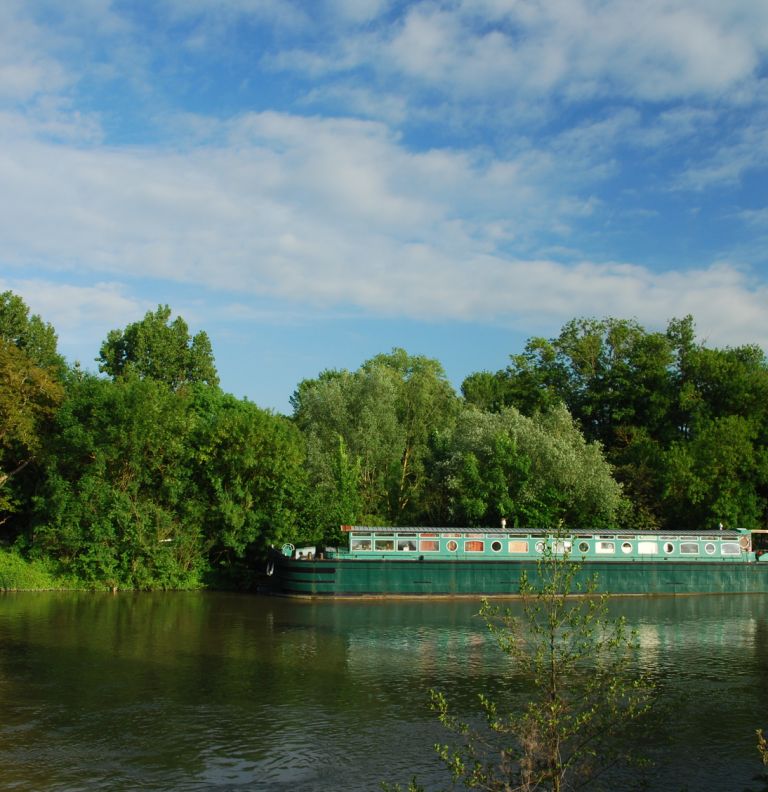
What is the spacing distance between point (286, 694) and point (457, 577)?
78.2ft

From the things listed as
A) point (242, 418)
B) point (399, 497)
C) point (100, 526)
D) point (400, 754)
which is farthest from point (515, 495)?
point (400, 754)

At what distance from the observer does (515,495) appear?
180ft

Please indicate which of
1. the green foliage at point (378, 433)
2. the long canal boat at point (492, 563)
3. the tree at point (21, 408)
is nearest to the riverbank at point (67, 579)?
the long canal boat at point (492, 563)

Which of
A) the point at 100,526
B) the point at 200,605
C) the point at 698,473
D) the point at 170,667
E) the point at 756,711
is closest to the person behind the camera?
the point at 756,711

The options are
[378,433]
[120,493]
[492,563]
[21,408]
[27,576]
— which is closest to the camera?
[492,563]

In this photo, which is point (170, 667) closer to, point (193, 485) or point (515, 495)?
point (193, 485)

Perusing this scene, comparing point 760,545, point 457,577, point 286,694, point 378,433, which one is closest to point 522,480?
point 457,577

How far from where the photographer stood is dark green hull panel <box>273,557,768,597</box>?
149 feet

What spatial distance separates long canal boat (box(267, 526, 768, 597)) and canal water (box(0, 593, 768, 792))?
5480 mm

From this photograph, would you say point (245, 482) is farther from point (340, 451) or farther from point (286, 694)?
point (286, 694)

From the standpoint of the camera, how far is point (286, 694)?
77.5 ft

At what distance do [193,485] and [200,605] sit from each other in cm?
990

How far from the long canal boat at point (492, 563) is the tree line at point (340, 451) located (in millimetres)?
4517

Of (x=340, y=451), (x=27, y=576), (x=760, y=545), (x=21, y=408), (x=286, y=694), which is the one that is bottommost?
(x=286, y=694)
